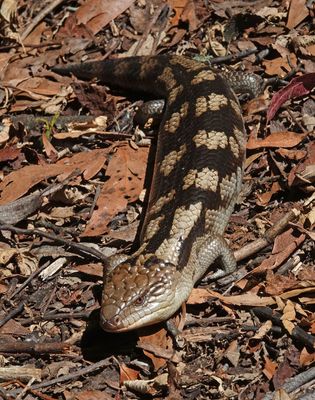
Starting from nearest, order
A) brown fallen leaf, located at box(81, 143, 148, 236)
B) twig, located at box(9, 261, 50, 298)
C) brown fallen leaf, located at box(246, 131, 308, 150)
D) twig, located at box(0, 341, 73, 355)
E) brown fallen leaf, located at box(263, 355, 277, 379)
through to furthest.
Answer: brown fallen leaf, located at box(263, 355, 277, 379), twig, located at box(0, 341, 73, 355), twig, located at box(9, 261, 50, 298), brown fallen leaf, located at box(81, 143, 148, 236), brown fallen leaf, located at box(246, 131, 308, 150)

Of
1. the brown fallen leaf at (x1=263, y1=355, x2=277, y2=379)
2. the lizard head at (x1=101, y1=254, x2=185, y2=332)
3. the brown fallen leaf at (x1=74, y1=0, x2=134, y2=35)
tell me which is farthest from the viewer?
the brown fallen leaf at (x1=74, y1=0, x2=134, y2=35)

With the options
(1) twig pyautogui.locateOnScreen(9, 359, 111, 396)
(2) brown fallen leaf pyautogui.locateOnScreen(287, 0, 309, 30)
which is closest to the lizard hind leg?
(1) twig pyautogui.locateOnScreen(9, 359, 111, 396)

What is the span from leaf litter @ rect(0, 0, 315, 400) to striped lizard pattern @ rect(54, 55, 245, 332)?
0.90ft

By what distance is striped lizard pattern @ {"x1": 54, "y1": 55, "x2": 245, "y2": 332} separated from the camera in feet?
22.3

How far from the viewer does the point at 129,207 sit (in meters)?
8.27

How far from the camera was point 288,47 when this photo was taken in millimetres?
9367

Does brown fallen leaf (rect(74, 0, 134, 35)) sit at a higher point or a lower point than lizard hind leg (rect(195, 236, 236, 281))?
higher

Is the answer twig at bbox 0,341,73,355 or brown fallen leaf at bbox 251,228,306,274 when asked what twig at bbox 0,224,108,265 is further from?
brown fallen leaf at bbox 251,228,306,274

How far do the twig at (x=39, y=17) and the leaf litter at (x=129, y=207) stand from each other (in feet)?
0.06

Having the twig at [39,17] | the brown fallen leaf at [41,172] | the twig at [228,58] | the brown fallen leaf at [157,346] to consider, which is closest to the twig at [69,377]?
the brown fallen leaf at [157,346]

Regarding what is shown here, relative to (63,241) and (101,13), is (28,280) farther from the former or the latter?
(101,13)

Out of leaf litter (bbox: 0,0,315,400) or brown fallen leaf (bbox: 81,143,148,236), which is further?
brown fallen leaf (bbox: 81,143,148,236)

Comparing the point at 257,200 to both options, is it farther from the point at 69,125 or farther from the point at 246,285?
the point at 69,125

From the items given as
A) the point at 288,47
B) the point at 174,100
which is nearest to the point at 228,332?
the point at 174,100
